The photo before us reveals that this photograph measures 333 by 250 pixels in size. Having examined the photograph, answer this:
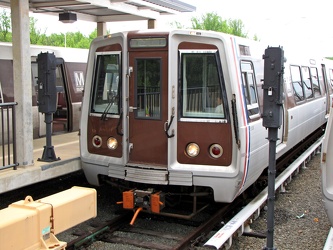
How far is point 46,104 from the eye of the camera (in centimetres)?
685

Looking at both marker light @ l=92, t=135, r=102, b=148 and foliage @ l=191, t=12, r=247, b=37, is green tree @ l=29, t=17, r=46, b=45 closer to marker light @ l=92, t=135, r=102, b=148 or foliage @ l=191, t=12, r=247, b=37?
foliage @ l=191, t=12, r=247, b=37

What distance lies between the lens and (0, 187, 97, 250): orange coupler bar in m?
3.85

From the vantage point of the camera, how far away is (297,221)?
268 inches

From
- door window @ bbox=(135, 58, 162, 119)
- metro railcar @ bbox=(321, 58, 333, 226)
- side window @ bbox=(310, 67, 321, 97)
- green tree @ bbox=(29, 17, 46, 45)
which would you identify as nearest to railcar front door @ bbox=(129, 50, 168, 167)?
door window @ bbox=(135, 58, 162, 119)

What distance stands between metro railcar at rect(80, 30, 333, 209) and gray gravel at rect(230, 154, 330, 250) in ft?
2.28

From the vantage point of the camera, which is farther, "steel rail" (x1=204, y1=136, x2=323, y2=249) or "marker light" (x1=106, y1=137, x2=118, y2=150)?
"marker light" (x1=106, y1=137, x2=118, y2=150)

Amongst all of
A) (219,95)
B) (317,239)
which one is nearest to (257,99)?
(219,95)

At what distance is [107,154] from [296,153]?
254 inches

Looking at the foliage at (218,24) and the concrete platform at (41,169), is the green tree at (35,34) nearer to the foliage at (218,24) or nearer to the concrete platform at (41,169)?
the foliage at (218,24)

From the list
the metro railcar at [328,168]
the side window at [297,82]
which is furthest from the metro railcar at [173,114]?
the side window at [297,82]

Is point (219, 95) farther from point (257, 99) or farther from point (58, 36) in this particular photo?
point (58, 36)

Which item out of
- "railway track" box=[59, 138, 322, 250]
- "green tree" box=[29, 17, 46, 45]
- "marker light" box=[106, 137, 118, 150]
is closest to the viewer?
"railway track" box=[59, 138, 322, 250]

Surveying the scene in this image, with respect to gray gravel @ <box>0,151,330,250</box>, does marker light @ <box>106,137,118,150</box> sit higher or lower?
higher

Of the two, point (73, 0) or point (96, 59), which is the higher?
point (73, 0)
